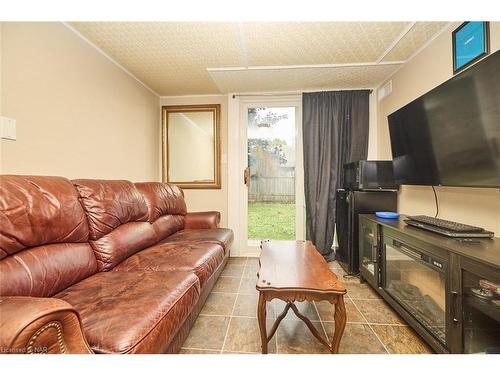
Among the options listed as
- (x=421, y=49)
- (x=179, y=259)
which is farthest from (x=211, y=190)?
(x=421, y=49)

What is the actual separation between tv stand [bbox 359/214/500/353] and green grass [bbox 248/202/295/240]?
153 centimetres

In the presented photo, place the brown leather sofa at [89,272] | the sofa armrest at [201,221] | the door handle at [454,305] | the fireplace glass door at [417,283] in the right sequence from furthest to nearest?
→ 1. the sofa armrest at [201,221]
2. the fireplace glass door at [417,283]
3. the door handle at [454,305]
4. the brown leather sofa at [89,272]

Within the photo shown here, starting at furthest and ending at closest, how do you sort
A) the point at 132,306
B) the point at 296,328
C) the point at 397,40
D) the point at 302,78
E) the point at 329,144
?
the point at 329,144, the point at 302,78, the point at 397,40, the point at 296,328, the point at 132,306

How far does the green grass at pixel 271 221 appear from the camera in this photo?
3381mm

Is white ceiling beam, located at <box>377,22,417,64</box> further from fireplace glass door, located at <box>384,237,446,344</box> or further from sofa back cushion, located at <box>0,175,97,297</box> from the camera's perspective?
sofa back cushion, located at <box>0,175,97,297</box>

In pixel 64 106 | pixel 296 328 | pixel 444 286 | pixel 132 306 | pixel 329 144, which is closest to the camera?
pixel 132 306

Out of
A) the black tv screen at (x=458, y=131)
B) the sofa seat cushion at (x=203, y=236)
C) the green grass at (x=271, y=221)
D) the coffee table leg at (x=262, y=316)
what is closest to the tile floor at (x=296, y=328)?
the coffee table leg at (x=262, y=316)

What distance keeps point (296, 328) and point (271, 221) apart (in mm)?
1878

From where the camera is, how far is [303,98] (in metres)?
3.12

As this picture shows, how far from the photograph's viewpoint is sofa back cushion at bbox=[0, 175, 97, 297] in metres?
1.06

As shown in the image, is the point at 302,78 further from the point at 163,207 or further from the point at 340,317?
the point at 340,317

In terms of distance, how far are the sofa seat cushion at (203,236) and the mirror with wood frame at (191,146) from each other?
93 cm

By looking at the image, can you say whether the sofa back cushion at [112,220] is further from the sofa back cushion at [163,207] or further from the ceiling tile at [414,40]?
the ceiling tile at [414,40]

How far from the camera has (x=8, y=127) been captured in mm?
1453
